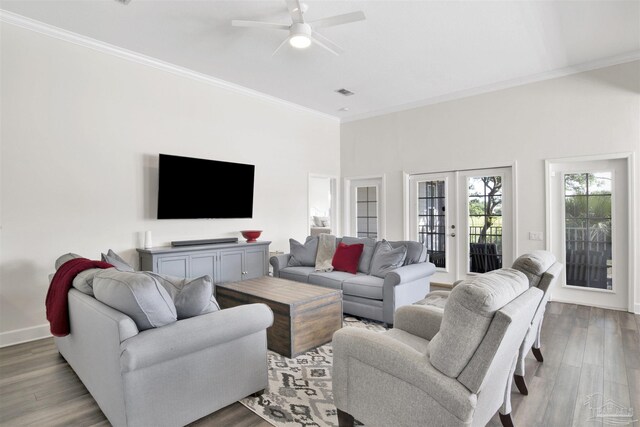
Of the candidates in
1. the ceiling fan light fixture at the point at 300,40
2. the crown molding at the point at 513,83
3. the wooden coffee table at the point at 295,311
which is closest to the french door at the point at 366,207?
the crown molding at the point at 513,83

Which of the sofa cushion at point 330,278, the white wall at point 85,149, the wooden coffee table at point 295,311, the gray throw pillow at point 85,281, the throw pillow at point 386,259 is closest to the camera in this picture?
the gray throw pillow at point 85,281

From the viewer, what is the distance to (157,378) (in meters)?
1.92

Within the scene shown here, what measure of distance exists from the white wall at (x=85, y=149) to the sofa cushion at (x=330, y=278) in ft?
5.66

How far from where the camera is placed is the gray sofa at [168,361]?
1838 millimetres

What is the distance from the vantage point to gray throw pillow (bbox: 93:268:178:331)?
1.89 meters

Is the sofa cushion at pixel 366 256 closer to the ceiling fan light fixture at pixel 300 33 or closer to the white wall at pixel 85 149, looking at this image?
the white wall at pixel 85 149

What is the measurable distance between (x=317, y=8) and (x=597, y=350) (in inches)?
168

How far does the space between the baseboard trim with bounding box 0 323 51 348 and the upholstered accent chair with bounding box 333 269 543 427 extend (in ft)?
11.6

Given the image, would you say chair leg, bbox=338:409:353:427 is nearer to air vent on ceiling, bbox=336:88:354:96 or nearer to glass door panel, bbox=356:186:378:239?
air vent on ceiling, bbox=336:88:354:96

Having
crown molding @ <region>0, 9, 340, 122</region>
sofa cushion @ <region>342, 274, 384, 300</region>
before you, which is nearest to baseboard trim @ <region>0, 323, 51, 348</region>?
crown molding @ <region>0, 9, 340, 122</region>

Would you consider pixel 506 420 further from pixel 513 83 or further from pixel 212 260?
pixel 513 83

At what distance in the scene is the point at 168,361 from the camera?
196 cm

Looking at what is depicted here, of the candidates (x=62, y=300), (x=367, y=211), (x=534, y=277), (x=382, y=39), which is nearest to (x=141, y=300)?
(x=62, y=300)

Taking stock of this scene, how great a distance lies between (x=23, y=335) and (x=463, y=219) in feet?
20.0
